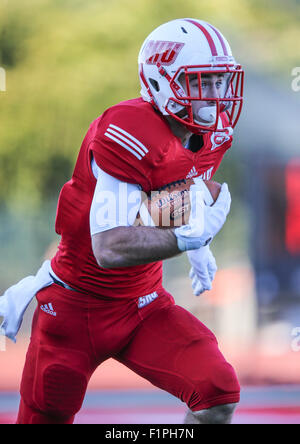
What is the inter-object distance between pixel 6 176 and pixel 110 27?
1142 mm

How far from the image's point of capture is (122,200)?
191cm

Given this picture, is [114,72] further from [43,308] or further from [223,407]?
[223,407]

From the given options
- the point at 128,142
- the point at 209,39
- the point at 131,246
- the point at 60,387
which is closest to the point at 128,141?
the point at 128,142

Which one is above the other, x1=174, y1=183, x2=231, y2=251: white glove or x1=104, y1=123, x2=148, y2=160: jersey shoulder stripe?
x1=104, y1=123, x2=148, y2=160: jersey shoulder stripe

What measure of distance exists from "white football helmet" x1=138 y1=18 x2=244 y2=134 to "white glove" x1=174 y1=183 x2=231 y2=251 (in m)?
0.21

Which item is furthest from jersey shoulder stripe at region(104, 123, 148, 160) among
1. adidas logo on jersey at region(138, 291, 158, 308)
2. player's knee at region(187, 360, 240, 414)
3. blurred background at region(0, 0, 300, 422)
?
blurred background at region(0, 0, 300, 422)

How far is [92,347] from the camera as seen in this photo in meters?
2.18

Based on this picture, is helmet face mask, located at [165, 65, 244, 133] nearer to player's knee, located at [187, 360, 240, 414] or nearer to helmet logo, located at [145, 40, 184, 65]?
helmet logo, located at [145, 40, 184, 65]

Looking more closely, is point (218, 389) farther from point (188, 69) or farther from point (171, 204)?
point (188, 69)

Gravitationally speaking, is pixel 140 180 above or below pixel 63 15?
below

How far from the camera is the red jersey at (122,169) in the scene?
76.5 inches

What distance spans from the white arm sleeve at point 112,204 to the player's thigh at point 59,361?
1.20 feet

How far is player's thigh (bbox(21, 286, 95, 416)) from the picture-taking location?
7.04ft
